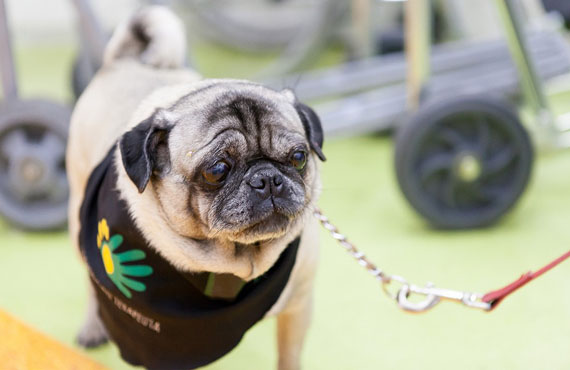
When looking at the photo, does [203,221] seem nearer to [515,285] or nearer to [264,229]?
[264,229]

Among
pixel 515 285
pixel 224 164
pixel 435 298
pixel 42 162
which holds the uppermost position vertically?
pixel 224 164

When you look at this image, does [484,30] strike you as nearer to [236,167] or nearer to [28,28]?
[236,167]

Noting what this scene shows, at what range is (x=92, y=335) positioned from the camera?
1.91 meters

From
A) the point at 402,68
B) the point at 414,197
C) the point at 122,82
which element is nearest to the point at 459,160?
the point at 414,197

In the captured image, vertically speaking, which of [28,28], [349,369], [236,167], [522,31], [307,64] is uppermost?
[236,167]

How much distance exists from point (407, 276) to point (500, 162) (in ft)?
1.65

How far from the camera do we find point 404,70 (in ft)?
10.5

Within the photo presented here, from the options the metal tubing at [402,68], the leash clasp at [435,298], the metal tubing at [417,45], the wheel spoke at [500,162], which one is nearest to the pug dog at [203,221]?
the leash clasp at [435,298]

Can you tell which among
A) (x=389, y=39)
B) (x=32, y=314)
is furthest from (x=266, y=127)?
(x=389, y=39)

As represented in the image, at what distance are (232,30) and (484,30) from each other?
1.61 metres

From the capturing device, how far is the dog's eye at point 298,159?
1.33 metres

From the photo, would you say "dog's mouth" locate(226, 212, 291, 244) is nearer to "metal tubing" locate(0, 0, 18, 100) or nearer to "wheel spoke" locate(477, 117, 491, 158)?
"wheel spoke" locate(477, 117, 491, 158)

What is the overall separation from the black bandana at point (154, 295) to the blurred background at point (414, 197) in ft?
1.07

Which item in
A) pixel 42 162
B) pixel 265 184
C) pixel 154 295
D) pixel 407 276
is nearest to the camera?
pixel 265 184
